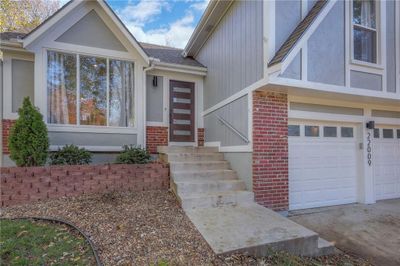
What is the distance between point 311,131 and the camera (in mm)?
6219

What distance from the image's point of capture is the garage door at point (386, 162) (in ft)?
23.4

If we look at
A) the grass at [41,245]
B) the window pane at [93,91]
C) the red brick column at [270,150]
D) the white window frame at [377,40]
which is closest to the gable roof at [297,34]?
the red brick column at [270,150]

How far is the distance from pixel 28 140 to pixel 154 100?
3.67 m

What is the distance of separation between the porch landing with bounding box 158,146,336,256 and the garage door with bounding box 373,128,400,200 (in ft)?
14.7

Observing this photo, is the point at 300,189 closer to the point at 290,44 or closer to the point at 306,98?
the point at 306,98

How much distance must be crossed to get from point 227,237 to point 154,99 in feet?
17.6

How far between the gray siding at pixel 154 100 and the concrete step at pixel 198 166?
8.01 ft

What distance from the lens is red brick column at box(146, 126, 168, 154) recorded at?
766cm

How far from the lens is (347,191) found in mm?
6668

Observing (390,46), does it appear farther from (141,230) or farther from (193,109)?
(141,230)

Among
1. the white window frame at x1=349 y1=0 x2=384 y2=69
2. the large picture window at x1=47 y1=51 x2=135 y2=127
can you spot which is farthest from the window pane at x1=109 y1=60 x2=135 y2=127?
the white window frame at x1=349 y1=0 x2=384 y2=69

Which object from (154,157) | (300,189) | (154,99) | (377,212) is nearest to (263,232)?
(300,189)

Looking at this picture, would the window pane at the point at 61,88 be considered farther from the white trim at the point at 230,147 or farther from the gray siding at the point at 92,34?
the white trim at the point at 230,147

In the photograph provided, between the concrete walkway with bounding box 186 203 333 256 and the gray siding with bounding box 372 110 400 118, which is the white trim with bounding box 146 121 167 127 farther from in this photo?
the gray siding with bounding box 372 110 400 118
